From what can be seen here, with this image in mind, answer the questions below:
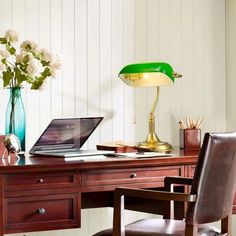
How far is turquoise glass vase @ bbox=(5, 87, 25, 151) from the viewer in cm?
296

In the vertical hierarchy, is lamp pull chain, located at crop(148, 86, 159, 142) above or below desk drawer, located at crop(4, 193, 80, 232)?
above

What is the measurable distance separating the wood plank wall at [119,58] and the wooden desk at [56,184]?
2.11ft

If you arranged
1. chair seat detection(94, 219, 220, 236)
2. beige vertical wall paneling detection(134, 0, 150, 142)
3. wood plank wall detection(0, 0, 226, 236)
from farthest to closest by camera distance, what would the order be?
beige vertical wall paneling detection(134, 0, 150, 142) < wood plank wall detection(0, 0, 226, 236) < chair seat detection(94, 219, 220, 236)

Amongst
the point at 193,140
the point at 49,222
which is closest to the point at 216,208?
the point at 49,222

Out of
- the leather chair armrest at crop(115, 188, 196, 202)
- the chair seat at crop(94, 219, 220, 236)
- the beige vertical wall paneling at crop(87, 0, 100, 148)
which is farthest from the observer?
the beige vertical wall paneling at crop(87, 0, 100, 148)

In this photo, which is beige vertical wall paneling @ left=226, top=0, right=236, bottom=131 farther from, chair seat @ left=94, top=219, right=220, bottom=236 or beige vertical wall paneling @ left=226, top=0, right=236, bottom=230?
chair seat @ left=94, top=219, right=220, bottom=236

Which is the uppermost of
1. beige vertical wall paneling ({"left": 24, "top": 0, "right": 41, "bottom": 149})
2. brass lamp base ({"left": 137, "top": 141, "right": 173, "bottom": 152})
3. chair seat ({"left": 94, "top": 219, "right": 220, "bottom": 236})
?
beige vertical wall paneling ({"left": 24, "top": 0, "right": 41, "bottom": 149})

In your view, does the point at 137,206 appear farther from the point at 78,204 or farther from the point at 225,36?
the point at 225,36

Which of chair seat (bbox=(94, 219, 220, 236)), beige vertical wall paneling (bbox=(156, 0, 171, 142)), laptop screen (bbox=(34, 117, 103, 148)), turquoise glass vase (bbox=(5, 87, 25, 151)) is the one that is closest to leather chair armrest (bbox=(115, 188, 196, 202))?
chair seat (bbox=(94, 219, 220, 236))

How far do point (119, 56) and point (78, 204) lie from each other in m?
1.08

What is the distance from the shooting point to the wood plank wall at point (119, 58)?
3.29m

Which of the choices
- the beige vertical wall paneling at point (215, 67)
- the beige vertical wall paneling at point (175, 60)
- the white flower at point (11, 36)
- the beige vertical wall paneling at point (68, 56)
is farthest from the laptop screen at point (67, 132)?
the beige vertical wall paneling at point (215, 67)

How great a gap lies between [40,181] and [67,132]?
41cm

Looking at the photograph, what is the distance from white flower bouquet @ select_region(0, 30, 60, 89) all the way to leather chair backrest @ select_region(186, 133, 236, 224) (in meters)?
0.96
